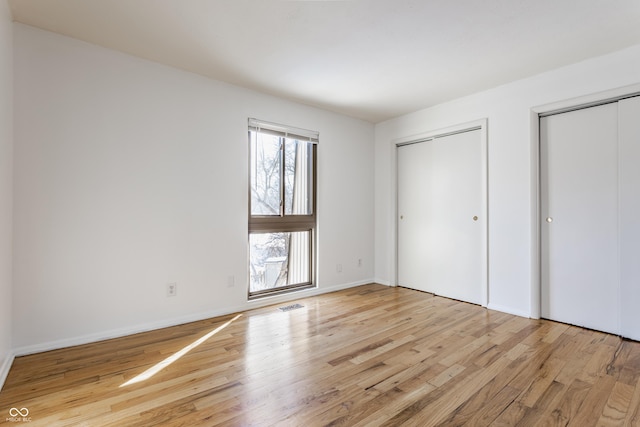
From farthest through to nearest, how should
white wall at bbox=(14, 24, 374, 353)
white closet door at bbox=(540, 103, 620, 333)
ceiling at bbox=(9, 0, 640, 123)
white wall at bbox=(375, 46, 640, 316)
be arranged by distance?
white wall at bbox=(375, 46, 640, 316)
white closet door at bbox=(540, 103, 620, 333)
white wall at bbox=(14, 24, 374, 353)
ceiling at bbox=(9, 0, 640, 123)

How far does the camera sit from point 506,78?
314 centimetres

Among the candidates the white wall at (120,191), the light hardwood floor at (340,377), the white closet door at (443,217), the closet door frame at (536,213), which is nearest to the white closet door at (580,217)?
the closet door frame at (536,213)

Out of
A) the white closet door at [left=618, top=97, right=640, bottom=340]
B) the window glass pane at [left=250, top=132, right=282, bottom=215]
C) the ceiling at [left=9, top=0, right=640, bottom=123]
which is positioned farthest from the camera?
the window glass pane at [left=250, top=132, right=282, bottom=215]

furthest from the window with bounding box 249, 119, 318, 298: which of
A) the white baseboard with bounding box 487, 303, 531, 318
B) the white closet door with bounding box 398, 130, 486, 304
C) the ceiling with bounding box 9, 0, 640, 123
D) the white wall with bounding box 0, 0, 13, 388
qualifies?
the white baseboard with bounding box 487, 303, 531, 318

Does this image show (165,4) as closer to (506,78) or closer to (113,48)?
(113,48)

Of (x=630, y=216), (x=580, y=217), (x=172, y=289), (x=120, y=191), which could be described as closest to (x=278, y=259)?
(x=172, y=289)

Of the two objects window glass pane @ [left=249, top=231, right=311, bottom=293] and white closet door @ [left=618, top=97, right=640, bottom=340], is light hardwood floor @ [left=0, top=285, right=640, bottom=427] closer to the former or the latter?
white closet door @ [left=618, top=97, right=640, bottom=340]

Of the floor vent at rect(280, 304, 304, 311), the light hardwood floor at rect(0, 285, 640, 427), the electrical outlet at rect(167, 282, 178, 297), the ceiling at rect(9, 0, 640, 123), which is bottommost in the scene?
the light hardwood floor at rect(0, 285, 640, 427)

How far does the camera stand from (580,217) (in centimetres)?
289

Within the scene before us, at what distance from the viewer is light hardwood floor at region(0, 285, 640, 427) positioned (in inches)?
64.5

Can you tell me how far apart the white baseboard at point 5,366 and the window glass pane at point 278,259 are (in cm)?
195

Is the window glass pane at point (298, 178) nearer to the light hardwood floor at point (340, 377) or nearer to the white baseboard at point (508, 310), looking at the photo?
the light hardwood floor at point (340, 377)

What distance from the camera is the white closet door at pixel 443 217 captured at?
3.62 metres

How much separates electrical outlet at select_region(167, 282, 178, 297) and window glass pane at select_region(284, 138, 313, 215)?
1470 millimetres
